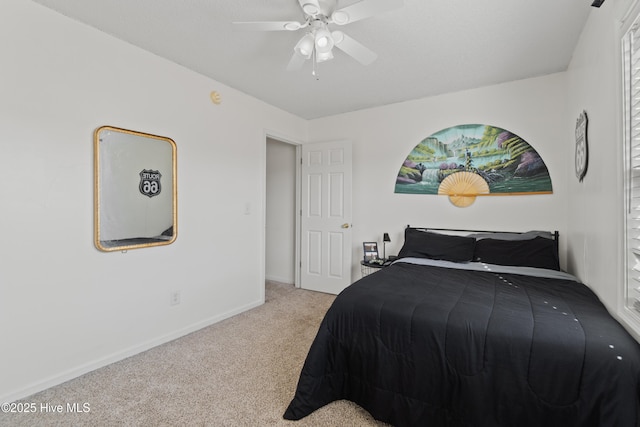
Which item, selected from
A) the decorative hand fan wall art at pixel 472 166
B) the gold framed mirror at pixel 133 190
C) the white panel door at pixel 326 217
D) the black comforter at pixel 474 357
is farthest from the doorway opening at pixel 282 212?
the black comforter at pixel 474 357

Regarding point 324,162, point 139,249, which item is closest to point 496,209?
point 324,162

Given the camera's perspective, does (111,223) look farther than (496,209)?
No

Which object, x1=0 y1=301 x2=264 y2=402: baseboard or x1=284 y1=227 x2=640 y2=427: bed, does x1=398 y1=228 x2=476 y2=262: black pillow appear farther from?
x1=0 y1=301 x2=264 y2=402: baseboard

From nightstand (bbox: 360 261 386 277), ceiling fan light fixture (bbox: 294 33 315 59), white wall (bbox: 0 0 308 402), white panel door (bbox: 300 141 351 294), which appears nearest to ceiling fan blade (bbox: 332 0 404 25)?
ceiling fan light fixture (bbox: 294 33 315 59)

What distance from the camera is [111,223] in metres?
2.23

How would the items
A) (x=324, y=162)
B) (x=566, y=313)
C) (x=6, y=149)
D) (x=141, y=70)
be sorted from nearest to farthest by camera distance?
(x=566, y=313) < (x=6, y=149) < (x=141, y=70) < (x=324, y=162)

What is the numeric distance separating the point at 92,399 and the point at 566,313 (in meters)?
2.72

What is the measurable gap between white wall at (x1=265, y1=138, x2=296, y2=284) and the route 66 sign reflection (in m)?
2.18

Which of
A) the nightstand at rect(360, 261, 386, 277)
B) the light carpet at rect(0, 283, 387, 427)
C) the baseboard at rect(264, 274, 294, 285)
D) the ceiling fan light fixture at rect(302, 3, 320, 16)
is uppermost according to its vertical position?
the ceiling fan light fixture at rect(302, 3, 320, 16)

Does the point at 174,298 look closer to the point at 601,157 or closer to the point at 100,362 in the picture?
the point at 100,362

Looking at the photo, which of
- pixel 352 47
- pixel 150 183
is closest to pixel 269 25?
pixel 352 47

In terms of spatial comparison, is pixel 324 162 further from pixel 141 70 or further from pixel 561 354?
pixel 561 354

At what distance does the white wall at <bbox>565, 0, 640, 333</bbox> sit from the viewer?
1450mm

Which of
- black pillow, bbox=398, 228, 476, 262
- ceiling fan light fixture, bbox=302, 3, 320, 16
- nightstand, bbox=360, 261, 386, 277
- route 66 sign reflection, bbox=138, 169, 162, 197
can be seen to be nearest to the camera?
ceiling fan light fixture, bbox=302, 3, 320, 16
